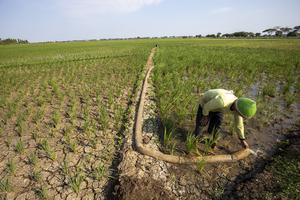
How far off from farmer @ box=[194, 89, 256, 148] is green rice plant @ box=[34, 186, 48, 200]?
237cm

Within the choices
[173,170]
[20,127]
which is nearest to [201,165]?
[173,170]

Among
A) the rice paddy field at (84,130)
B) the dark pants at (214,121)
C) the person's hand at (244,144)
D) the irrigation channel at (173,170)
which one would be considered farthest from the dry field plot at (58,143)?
the person's hand at (244,144)

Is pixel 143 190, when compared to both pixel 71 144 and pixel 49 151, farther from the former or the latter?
pixel 49 151

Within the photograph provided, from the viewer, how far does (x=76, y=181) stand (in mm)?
2447

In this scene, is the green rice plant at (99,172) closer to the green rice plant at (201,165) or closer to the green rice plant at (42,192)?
the green rice plant at (42,192)

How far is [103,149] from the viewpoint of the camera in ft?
10.8

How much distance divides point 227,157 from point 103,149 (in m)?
2.00

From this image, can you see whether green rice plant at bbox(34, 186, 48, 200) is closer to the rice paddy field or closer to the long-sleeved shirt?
the rice paddy field

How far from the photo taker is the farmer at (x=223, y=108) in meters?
2.73

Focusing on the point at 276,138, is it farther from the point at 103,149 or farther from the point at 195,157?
the point at 103,149

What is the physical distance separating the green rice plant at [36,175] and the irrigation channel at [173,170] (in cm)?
98

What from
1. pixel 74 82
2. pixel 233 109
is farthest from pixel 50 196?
pixel 74 82

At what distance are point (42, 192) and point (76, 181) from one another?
1.25 feet

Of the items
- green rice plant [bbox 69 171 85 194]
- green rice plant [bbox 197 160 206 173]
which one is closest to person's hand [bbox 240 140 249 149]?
green rice plant [bbox 197 160 206 173]
